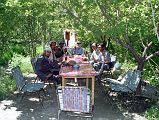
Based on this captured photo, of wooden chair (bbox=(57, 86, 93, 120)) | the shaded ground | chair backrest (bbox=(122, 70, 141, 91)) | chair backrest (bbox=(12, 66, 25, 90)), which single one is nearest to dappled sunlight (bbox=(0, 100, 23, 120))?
the shaded ground

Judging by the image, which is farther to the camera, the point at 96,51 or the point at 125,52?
the point at 125,52

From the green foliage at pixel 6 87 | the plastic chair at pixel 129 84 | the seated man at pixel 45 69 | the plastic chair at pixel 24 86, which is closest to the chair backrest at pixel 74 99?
the plastic chair at pixel 24 86

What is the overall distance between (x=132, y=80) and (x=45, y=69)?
7.95ft

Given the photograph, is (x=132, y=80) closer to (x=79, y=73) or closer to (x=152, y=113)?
(x=152, y=113)

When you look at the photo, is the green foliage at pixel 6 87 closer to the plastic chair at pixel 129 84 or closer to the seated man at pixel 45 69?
the seated man at pixel 45 69

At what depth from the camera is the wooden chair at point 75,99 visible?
773 centimetres

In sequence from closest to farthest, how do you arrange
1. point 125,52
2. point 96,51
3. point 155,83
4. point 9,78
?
point 155,83 → point 9,78 → point 96,51 → point 125,52

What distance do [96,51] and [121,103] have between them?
132 inches

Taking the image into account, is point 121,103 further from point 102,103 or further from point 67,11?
point 67,11

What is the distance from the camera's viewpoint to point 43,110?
8.95m

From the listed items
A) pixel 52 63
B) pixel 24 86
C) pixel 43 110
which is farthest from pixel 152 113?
pixel 52 63

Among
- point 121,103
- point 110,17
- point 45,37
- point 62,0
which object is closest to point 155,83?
point 121,103

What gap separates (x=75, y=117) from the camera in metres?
8.42

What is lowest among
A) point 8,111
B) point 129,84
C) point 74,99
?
point 8,111
